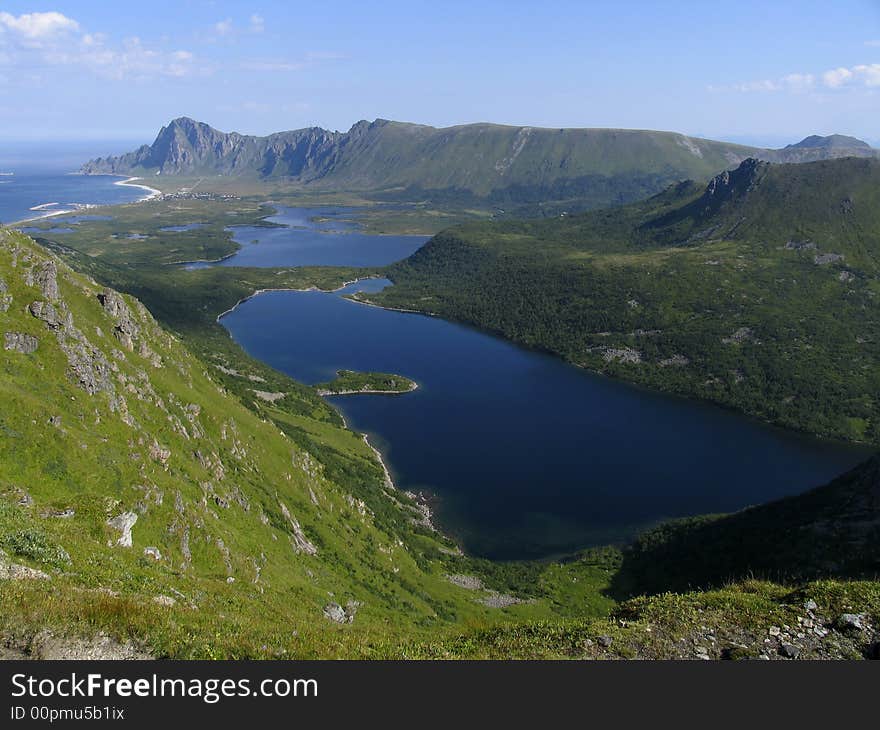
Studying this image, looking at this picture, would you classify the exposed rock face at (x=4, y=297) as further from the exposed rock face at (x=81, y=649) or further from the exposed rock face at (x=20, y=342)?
the exposed rock face at (x=81, y=649)

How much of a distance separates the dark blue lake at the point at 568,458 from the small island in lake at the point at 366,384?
4557mm

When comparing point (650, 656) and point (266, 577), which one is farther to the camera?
point (266, 577)

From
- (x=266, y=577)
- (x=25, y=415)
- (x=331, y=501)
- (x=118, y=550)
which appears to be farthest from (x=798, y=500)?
(x=25, y=415)

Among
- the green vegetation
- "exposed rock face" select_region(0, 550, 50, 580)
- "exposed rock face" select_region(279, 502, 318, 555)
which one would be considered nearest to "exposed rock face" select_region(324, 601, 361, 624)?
the green vegetation

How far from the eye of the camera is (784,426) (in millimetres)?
171125

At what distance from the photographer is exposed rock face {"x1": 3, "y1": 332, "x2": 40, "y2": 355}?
200 feet

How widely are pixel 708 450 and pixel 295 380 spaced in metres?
Result: 125

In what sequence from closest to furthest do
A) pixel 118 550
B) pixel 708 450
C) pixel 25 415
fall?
pixel 118 550 < pixel 25 415 < pixel 708 450

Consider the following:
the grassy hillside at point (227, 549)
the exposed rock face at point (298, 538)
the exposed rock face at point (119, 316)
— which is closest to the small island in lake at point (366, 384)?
the grassy hillside at point (227, 549)

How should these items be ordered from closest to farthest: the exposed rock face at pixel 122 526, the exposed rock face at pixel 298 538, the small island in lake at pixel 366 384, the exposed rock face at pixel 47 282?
1. the exposed rock face at pixel 122 526
2. the exposed rock face at pixel 47 282
3. the exposed rock face at pixel 298 538
4. the small island in lake at pixel 366 384

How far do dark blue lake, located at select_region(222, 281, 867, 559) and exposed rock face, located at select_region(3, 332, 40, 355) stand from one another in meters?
77.0

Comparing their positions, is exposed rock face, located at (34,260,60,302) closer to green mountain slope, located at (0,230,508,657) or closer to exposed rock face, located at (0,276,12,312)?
green mountain slope, located at (0,230,508,657)

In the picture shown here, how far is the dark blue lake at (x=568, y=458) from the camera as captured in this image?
4636 inches

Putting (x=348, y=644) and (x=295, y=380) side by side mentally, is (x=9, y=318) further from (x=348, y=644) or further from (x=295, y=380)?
(x=295, y=380)
